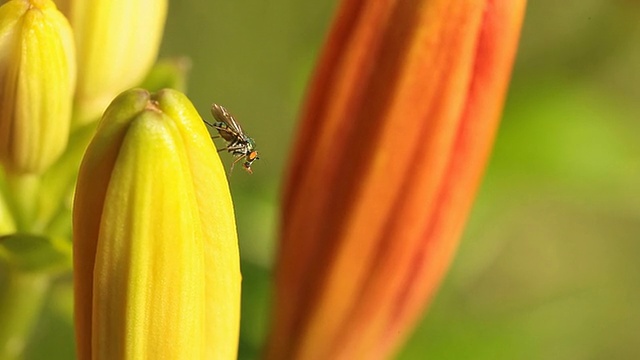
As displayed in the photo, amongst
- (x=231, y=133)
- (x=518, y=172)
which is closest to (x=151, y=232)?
(x=231, y=133)

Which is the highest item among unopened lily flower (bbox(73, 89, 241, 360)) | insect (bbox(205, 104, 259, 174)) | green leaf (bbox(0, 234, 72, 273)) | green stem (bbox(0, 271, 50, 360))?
insect (bbox(205, 104, 259, 174))

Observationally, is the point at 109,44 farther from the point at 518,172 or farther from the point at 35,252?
the point at 518,172

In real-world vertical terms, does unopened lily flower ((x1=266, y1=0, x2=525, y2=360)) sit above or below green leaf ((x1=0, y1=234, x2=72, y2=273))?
above

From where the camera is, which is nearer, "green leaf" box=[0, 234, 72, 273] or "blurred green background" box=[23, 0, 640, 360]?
"green leaf" box=[0, 234, 72, 273]

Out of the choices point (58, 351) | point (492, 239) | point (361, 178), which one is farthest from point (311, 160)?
point (492, 239)

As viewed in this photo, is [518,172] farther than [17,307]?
Yes
